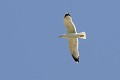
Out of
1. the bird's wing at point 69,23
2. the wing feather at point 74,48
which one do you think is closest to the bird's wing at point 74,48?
the wing feather at point 74,48

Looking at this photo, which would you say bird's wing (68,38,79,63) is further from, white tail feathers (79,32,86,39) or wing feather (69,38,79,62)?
white tail feathers (79,32,86,39)

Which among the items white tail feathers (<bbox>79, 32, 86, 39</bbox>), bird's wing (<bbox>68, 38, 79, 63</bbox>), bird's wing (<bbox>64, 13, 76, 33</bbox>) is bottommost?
bird's wing (<bbox>68, 38, 79, 63</bbox>)

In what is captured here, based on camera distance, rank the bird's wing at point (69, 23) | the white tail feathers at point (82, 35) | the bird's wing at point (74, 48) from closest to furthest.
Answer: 1. the white tail feathers at point (82, 35)
2. the bird's wing at point (69, 23)
3. the bird's wing at point (74, 48)

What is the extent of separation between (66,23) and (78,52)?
2.55m

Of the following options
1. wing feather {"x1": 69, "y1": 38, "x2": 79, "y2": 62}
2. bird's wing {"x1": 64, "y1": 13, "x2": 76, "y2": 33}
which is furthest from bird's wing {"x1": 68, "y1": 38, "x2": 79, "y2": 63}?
bird's wing {"x1": 64, "y1": 13, "x2": 76, "y2": 33}

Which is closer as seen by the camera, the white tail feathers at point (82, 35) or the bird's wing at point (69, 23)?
the white tail feathers at point (82, 35)

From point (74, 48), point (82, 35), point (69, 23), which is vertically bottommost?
point (74, 48)

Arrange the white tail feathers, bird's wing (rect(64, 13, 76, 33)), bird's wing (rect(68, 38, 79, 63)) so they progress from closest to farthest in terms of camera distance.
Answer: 1. the white tail feathers
2. bird's wing (rect(64, 13, 76, 33))
3. bird's wing (rect(68, 38, 79, 63))

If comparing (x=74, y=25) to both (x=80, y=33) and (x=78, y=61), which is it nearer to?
(x=80, y=33)

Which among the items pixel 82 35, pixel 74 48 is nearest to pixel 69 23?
pixel 82 35

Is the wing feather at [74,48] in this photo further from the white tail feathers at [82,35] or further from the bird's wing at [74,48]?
the white tail feathers at [82,35]

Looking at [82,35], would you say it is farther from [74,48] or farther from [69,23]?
[74,48]

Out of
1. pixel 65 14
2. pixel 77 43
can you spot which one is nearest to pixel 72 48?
pixel 77 43

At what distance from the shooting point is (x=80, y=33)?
31859mm
